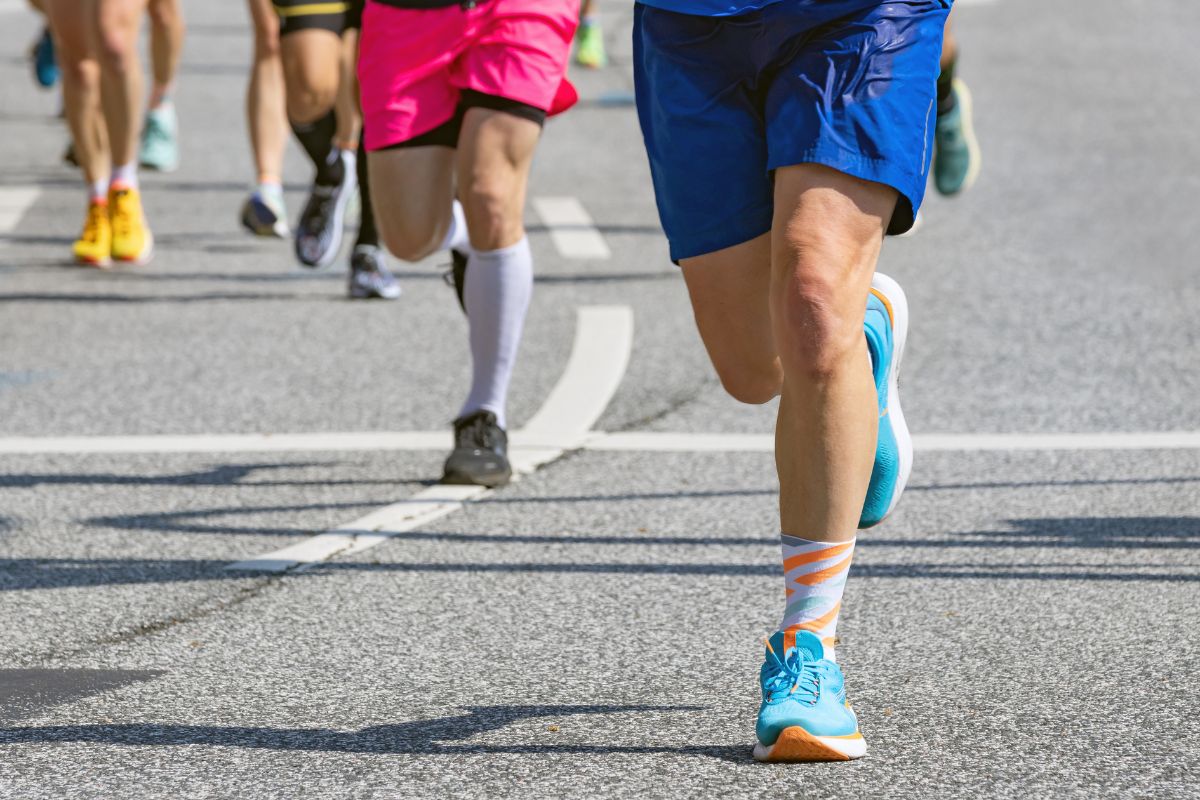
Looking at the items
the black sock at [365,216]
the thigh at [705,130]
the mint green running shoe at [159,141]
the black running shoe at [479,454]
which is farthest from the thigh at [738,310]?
the mint green running shoe at [159,141]

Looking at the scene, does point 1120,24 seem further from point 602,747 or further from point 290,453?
point 602,747

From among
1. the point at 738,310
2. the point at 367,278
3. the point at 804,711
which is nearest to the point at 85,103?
the point at 367,278

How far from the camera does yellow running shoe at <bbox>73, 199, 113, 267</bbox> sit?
8453 millimetres

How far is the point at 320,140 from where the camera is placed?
299 inches

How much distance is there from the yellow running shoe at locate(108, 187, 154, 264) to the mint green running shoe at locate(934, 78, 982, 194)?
344cm

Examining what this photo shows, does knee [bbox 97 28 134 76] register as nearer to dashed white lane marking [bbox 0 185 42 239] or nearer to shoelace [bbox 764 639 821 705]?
dashed white lane marking [bbox 0 185 42 239]

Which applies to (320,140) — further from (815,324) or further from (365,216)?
(815,324)

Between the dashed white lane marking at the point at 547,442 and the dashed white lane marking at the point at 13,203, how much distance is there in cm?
397

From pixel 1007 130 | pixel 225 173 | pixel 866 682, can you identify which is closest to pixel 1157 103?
pixel 1007 130

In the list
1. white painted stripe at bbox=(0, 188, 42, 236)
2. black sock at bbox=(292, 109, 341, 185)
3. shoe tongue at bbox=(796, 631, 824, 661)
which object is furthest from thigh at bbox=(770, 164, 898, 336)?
white painted stripe at bbox=(0, 188, 42, 236)

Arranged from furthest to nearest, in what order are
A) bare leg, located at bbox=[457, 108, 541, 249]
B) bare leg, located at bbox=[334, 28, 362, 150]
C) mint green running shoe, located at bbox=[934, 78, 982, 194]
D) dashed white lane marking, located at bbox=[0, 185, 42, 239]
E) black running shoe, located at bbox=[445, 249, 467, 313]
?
dashed white lane marking, located at bbox=[0, 185, 42, 239], mint green running shoe, located at bbox=[934, 78, 982, 194], bare leg, located at bbox=[334, 28, 362, 150], black running shoe, located at bbox=[445, 249, 467, 313], bare leg, located at bbox=[457, 108, 541, 249]

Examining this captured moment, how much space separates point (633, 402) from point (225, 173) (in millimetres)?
5812

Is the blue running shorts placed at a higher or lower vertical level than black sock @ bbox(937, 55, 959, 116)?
higher

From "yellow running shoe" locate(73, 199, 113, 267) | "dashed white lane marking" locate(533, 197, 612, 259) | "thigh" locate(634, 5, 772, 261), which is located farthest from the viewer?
"dashed white lane marking" locate(533, 197, 612, 259)
